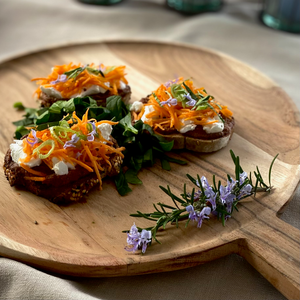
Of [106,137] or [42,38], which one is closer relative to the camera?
[106,137]

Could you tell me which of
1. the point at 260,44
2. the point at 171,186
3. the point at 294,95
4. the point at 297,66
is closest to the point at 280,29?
the point at 260,44

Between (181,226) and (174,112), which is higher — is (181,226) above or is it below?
below

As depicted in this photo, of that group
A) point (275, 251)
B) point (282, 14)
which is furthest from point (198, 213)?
point (282, 14)

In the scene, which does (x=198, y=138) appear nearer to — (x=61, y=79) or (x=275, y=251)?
(x=275, y=251)

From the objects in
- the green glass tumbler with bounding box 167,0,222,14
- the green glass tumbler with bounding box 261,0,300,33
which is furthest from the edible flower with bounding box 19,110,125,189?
the green glass tumbler with bounding box 167,0,222,14

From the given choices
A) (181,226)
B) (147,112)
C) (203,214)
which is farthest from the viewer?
(147,112)

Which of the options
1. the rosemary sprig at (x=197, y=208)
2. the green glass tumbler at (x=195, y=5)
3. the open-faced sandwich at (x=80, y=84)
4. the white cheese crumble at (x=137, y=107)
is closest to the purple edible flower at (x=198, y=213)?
the rosemary sprig at (x=197, y=208)

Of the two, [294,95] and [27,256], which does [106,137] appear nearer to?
[27,256]
